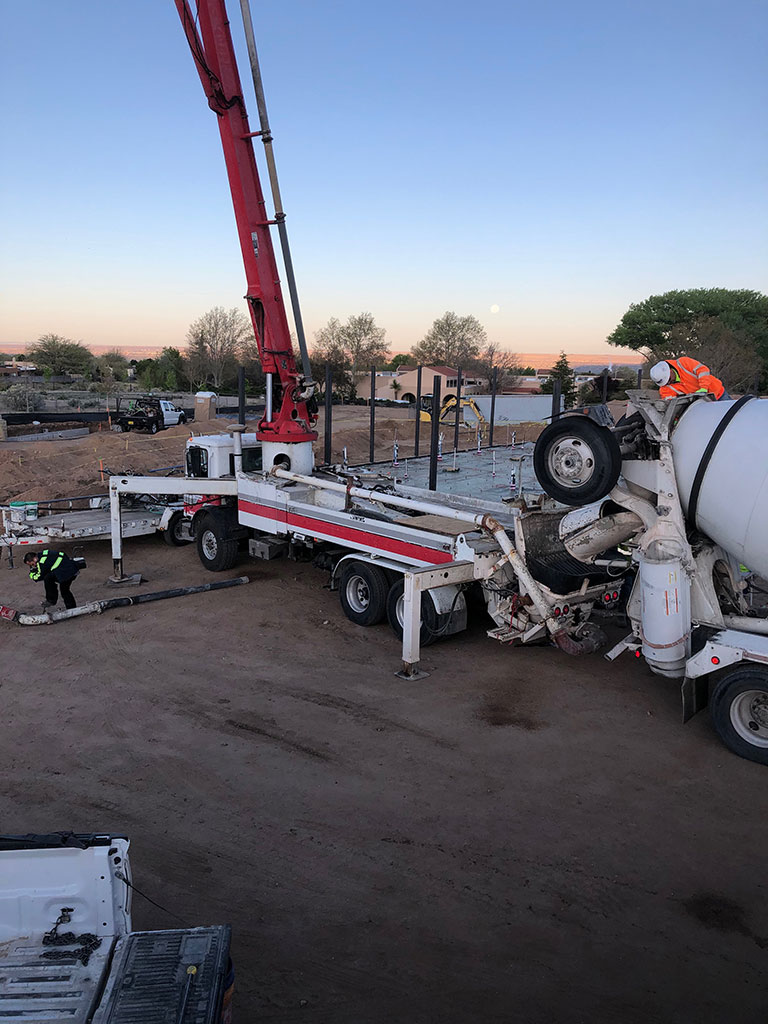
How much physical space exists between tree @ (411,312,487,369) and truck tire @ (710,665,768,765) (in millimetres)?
71888

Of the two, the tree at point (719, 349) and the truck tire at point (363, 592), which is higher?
the tree at point (719, 349)

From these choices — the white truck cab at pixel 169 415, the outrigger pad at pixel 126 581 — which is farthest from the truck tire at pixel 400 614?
the white truck cab at pixel 169 415

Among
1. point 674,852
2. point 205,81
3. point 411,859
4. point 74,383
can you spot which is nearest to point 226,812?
point 411,859

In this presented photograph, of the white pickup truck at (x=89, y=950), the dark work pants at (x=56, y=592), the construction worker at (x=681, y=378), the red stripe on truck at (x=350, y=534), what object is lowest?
the dark work pants at (x=56, y=592)

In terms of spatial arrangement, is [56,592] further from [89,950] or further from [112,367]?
[112,367]

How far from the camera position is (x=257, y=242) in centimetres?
1256

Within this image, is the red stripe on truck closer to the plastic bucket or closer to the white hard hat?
the white hard hat

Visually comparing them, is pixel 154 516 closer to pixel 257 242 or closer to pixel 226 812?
pixel 257 242

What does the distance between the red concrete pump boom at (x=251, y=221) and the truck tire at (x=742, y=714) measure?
7.78m

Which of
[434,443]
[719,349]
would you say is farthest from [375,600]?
[719,349]

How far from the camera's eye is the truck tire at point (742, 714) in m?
6.98

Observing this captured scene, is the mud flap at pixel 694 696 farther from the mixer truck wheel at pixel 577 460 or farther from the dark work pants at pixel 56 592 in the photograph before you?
the dark work pants at pixel 56 592

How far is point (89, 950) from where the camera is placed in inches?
134

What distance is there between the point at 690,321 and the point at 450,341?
36.6 metres
